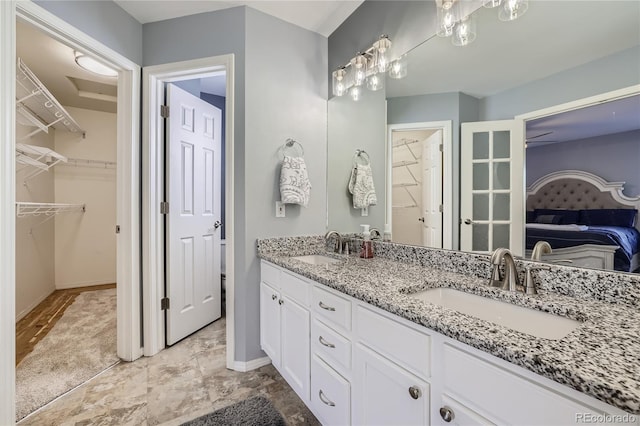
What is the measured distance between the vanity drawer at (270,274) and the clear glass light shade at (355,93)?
4.28 feet

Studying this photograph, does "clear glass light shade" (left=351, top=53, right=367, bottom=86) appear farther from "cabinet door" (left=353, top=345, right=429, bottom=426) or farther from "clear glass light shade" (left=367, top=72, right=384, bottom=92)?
"cabinet door" (left=353, top=345, right=429, bottom=426)

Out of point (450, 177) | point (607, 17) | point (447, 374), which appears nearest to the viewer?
point (447, 374)

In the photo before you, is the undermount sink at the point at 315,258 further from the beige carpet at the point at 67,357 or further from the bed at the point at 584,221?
the beige carpet at the point at 67,357

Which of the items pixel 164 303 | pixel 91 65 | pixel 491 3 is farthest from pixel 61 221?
pixel 491 3

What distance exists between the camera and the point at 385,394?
967mm

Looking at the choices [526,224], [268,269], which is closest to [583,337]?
[526,224]

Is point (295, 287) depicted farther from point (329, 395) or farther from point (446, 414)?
point (446, 414)

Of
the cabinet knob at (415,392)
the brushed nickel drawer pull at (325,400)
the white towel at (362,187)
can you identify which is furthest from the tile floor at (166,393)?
the white towel at (362,187)

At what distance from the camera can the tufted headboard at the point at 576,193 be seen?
36.0 inches

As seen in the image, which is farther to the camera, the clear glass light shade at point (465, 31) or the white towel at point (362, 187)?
the white towel at point (362, 187)

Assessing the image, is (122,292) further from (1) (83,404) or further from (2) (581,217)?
(2) (581,217)

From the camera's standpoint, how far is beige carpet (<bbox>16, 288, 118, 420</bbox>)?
5.57 feet

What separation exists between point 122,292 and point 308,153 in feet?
5.52

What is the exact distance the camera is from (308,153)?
219cm
